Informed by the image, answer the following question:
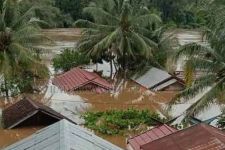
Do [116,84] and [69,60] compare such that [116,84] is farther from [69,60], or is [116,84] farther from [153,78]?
A: [69,60]

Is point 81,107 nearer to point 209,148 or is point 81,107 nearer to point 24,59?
point 24,59

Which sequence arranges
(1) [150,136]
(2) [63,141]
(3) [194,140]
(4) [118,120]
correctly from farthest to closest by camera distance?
(4) [118,120]
(1) [150,136]
(3) [194,140]
(2) [63,141]

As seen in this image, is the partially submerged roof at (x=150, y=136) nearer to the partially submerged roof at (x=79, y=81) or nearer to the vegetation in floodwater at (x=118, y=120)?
the vegetation in floodwater at (x=118, y=120)

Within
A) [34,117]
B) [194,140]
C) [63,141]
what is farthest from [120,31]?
[63,141]

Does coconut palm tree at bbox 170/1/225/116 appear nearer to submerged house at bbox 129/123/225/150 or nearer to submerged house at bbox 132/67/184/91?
submerged house at bbox 129/123/225/150

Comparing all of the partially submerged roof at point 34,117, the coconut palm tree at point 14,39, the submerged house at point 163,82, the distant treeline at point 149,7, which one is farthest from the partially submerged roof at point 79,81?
the distant treeline at point 149,7

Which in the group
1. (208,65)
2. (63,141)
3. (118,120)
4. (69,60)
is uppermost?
(63,141)
